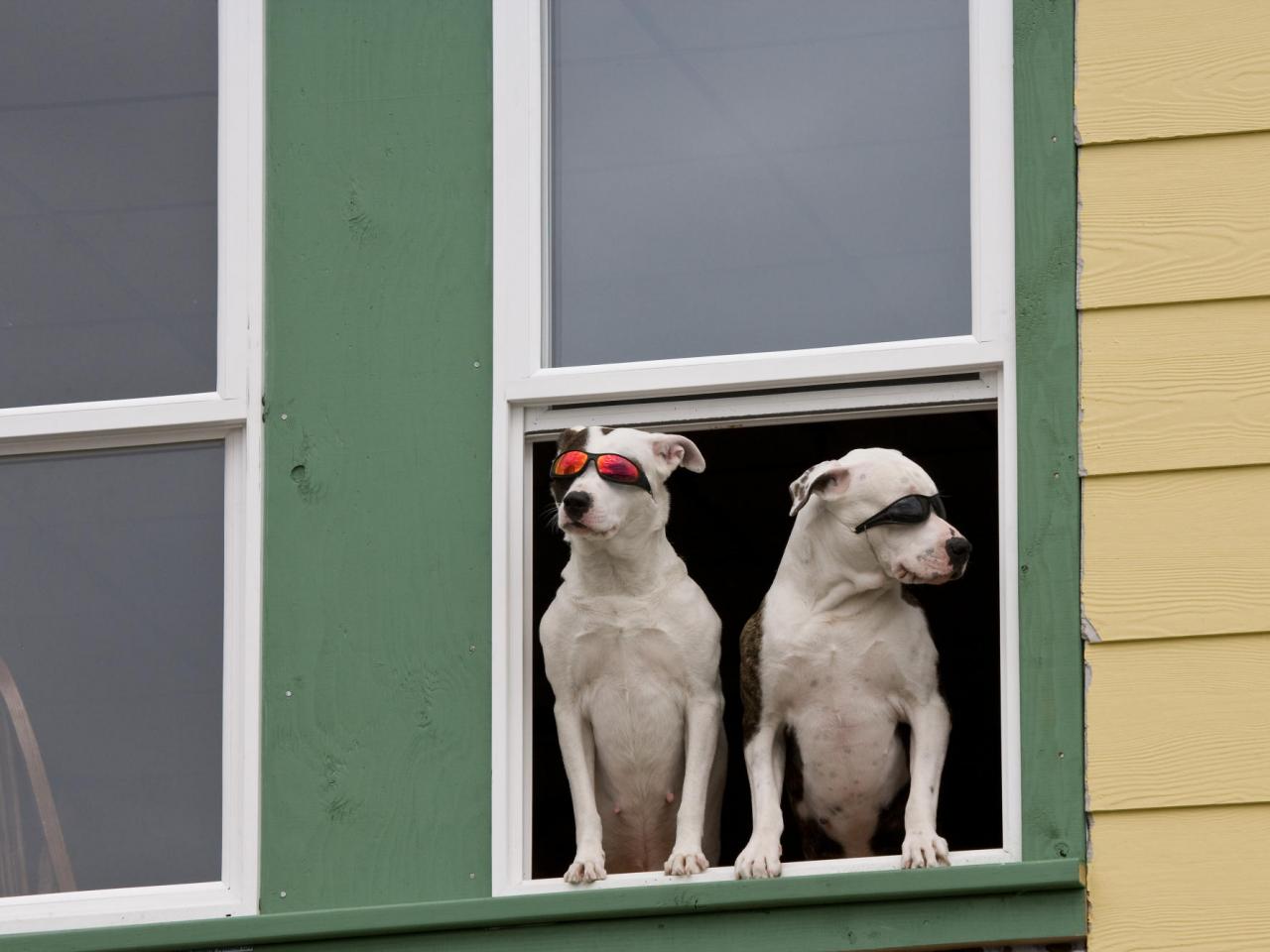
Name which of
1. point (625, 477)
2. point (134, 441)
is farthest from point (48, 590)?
point (625, 477)

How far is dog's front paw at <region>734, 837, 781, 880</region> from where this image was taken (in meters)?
5.57

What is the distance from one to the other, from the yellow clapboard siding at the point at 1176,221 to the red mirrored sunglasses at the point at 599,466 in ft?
3.72

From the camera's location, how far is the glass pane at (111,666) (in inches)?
238

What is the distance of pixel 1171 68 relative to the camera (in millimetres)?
5785

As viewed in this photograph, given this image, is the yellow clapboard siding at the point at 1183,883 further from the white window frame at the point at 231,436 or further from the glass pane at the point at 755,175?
the white window frame at the point at 231,436

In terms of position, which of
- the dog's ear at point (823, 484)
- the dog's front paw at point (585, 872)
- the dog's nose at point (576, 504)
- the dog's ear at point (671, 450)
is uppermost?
the dog's ear at point (671, 450)

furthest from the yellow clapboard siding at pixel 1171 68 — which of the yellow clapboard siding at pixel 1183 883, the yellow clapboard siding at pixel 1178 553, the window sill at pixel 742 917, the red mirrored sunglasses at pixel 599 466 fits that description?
the window sill at pixel 742 917

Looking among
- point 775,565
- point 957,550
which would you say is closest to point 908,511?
point 957,550

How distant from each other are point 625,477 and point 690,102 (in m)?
→ 0.95

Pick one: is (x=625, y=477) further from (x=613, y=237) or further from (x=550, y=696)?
(x=550, y=696)

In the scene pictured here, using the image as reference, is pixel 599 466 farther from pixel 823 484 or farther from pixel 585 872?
pixel 585 872

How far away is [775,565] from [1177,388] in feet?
10.3

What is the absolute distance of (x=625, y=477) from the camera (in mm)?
6070

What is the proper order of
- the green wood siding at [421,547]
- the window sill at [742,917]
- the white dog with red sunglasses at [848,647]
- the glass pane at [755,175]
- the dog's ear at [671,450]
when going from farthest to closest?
the dog's ear at [671,450]
the glass pane at [755,175]
the white dog with red sunglasses at [848,647]
the green wood siding at [421,547]
the window sill at [742,917]
